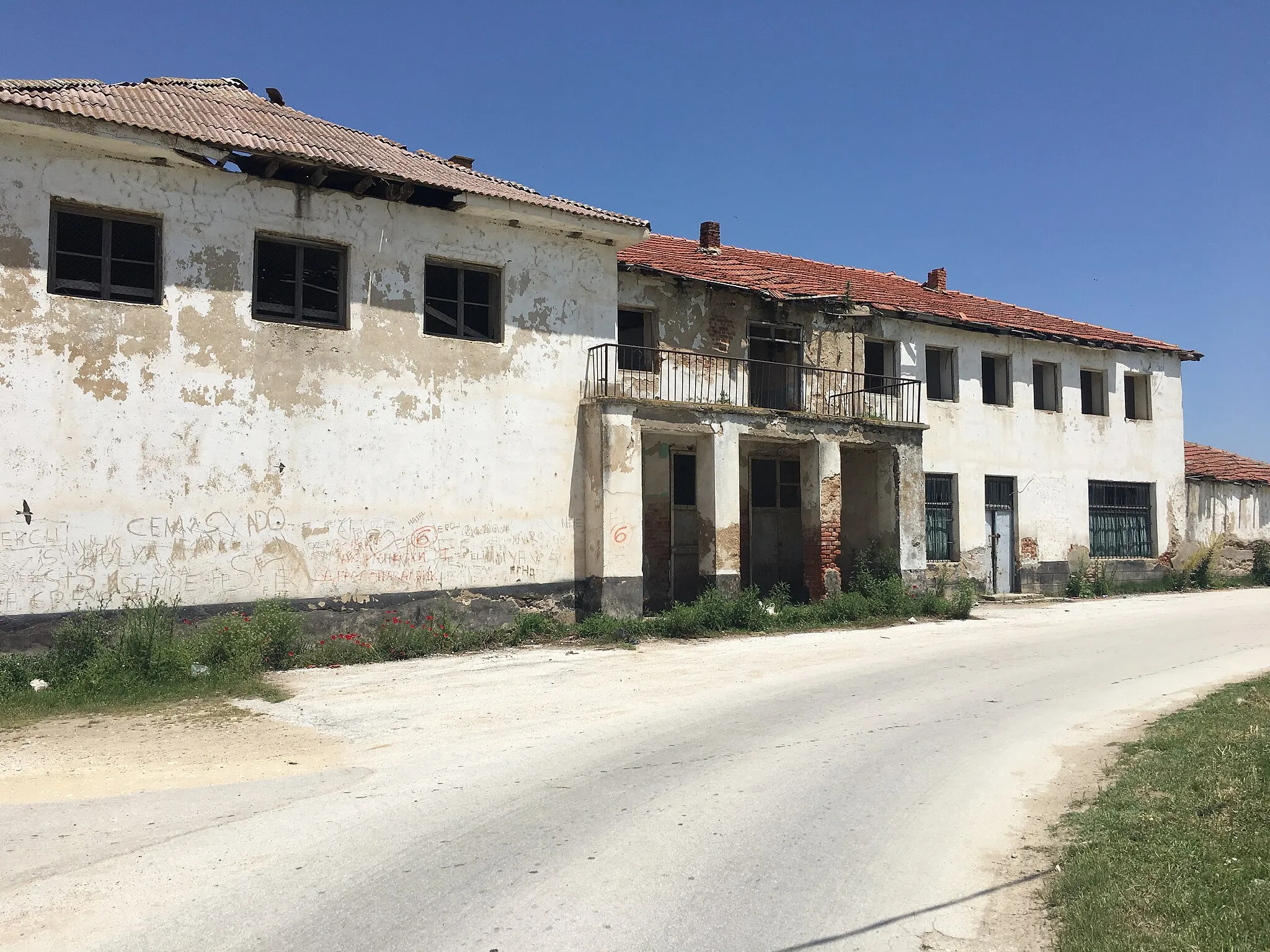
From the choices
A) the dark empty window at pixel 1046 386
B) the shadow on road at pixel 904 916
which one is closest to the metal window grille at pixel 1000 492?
the dark empty window at pixel 1046 386

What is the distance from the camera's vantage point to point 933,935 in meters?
4.12

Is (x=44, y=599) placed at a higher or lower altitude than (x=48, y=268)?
lower

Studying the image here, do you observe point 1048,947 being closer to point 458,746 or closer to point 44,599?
point 458,746

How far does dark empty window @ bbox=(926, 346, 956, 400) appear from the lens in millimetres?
22484

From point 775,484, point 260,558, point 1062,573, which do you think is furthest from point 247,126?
point 1062,573

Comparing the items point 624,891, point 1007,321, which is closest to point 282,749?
point 624,891

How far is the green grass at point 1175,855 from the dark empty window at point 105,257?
39.1ft

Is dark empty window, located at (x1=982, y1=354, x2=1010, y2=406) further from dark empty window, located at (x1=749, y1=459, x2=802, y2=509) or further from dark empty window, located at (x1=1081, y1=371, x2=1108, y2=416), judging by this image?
dark empty window, located at (x1=749, y1=459, x2=802, y2=509)

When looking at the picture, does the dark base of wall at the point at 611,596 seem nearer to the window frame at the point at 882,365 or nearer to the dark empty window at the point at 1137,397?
the window frame at the point at 882,365

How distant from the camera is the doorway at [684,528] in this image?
1872 centimetres

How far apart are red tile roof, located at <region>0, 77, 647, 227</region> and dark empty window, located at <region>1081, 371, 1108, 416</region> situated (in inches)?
612

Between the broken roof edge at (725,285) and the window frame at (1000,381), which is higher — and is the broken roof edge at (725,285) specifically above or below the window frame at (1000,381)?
above

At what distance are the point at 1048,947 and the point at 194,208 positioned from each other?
493 inches

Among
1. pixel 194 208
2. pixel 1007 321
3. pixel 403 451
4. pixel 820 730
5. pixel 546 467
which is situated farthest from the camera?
pixel 1007 321
